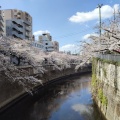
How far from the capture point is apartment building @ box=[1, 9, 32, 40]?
6097 cm

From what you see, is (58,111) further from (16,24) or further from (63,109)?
(16,24)

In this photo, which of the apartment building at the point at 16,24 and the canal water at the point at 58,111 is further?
the apartment building at the point at 16,24

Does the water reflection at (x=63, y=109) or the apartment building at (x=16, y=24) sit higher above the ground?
the apartment building at (x=16, y=24)

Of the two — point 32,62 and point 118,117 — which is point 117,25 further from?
point 32,62

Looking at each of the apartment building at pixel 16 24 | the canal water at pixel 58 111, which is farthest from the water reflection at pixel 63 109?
the apartment building at pixel 16 24

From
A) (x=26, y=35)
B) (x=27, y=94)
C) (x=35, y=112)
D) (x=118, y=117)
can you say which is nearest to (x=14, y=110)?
(x=35, y=112)

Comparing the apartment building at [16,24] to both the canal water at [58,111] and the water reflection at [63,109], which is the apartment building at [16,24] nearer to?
the water reflection at [63,109]

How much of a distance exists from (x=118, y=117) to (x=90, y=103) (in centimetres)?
1075

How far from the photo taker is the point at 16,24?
64.2 m

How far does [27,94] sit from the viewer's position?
29.0 meters

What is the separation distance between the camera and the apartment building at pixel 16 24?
6097 centimetres

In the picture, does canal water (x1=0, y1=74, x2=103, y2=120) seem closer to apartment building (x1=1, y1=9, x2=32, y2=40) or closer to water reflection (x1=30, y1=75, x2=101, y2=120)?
water reflection (x1=30, y1=75, x2=101, y2=120)

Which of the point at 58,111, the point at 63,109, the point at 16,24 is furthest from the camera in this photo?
the point at 16,24

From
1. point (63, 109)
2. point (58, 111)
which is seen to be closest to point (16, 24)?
point (63, 109)
